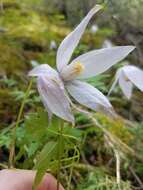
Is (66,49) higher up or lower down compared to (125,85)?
higher up

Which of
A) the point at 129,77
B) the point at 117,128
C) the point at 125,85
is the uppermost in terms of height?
the point at 129,77

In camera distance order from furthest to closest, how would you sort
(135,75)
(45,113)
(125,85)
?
1. (125,85)
2. (135,75)
3. (45,113)

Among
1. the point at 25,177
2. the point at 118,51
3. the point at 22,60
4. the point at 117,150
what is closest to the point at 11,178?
the point at 25,177

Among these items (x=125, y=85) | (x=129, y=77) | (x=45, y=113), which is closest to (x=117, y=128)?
(x=125, y=85)

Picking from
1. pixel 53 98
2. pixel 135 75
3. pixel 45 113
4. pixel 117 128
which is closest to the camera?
pixel 53 98

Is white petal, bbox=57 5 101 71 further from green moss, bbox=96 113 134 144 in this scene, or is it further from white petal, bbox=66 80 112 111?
green moss, bbox=96 113 134 144

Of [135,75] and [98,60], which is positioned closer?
[98,60]

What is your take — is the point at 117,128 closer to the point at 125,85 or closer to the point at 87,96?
→ the point at 125,85
